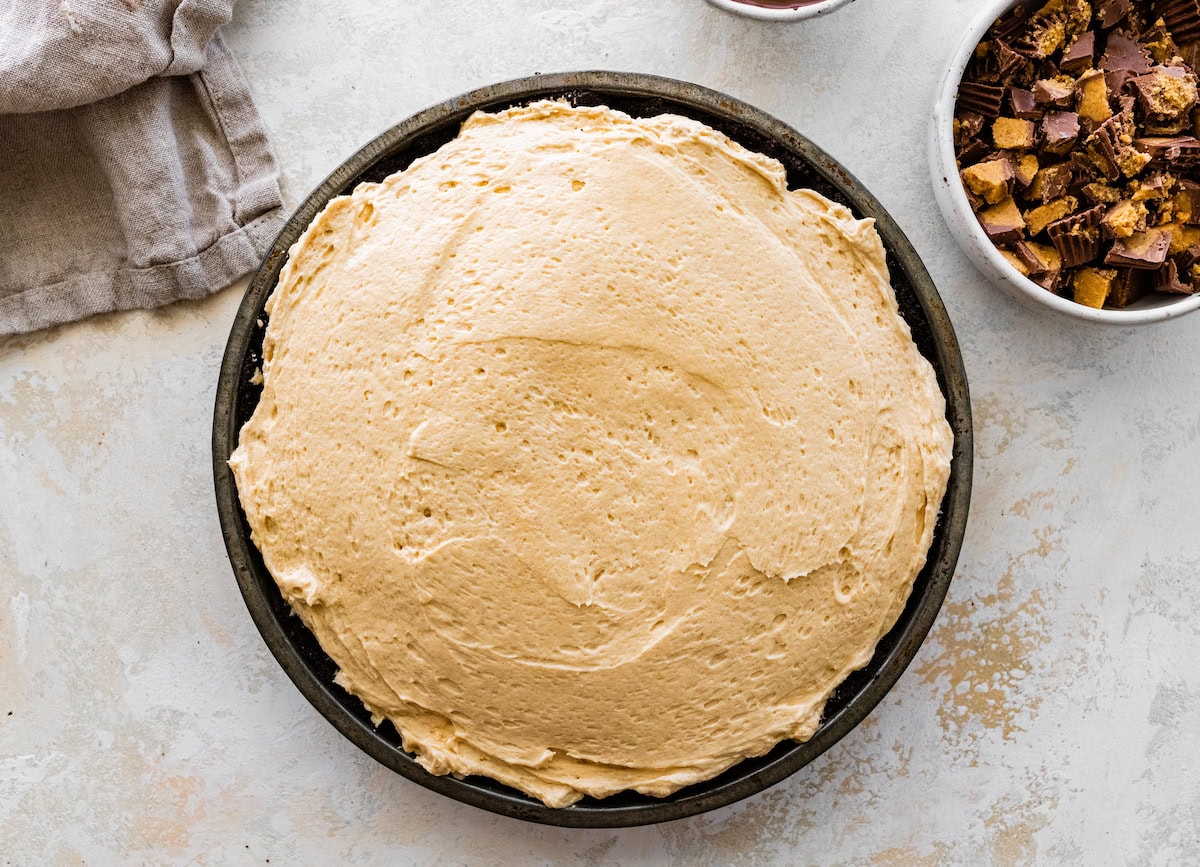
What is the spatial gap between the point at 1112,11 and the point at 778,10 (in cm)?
56

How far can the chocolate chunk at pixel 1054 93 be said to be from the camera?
1548 mm

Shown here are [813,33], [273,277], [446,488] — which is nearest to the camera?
[446,488]

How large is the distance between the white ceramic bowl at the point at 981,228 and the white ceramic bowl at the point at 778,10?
22cm

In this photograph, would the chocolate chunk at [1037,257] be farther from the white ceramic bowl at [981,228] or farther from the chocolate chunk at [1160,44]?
the chocolate chunk at [1160,44]

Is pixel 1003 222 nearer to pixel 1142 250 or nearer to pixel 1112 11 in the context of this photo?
pixel 1142 250

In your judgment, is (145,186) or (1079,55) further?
(145,186)

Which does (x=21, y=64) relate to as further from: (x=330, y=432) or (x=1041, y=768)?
(x=1041, y=768)

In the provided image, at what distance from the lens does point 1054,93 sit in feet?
5.08

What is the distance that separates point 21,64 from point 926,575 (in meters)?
1.73

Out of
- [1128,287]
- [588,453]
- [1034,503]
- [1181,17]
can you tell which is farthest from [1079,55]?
[588,453]

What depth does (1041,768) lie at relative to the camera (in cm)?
181

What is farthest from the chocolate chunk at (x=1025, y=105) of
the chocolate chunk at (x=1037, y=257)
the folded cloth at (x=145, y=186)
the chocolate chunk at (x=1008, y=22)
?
the folded cloth at (x=145, y=186)

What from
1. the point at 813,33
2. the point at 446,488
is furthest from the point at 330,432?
the point at 813,33

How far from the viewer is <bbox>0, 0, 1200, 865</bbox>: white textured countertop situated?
5.77 feet
